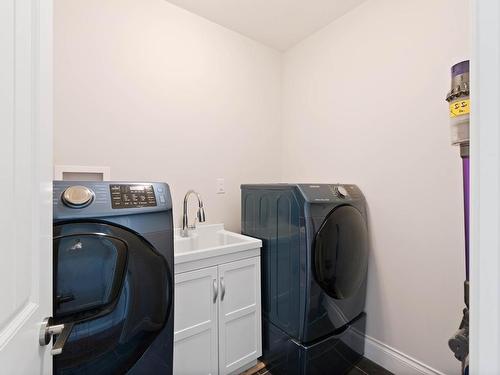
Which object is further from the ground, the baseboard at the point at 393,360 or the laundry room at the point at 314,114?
the laundry room at the point at 314,114

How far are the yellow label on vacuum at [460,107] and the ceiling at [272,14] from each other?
145 cm

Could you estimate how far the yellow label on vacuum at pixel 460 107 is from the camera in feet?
2.71

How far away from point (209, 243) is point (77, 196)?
1.15 m

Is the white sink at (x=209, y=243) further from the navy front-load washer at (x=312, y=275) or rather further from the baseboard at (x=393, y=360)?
the baseboard at (x=393, y=360)

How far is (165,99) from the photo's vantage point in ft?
6.00

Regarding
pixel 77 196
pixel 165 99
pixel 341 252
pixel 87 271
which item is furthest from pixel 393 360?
pixel 165 99

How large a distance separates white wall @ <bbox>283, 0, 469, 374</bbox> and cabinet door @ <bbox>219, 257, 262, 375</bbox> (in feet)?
2.79

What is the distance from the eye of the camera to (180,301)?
131 centimetres

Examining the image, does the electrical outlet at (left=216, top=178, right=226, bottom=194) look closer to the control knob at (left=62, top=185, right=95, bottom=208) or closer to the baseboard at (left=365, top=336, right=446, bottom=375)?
the control knob at (left=62, top=185, right=95, bottom=208)

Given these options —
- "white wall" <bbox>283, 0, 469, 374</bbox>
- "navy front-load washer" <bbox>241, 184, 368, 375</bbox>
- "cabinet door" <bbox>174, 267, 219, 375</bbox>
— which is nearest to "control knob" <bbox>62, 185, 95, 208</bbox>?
"cabinet door" <bbox>174, 267, 219, 375</bbox>

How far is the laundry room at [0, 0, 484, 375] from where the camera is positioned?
3.34 feet

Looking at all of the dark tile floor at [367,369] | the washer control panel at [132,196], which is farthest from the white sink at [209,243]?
the dark tile floor at [367,369]

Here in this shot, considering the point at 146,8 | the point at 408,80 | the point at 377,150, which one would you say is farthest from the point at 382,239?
the point at 146,8

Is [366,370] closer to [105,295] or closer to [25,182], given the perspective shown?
[105,295]
